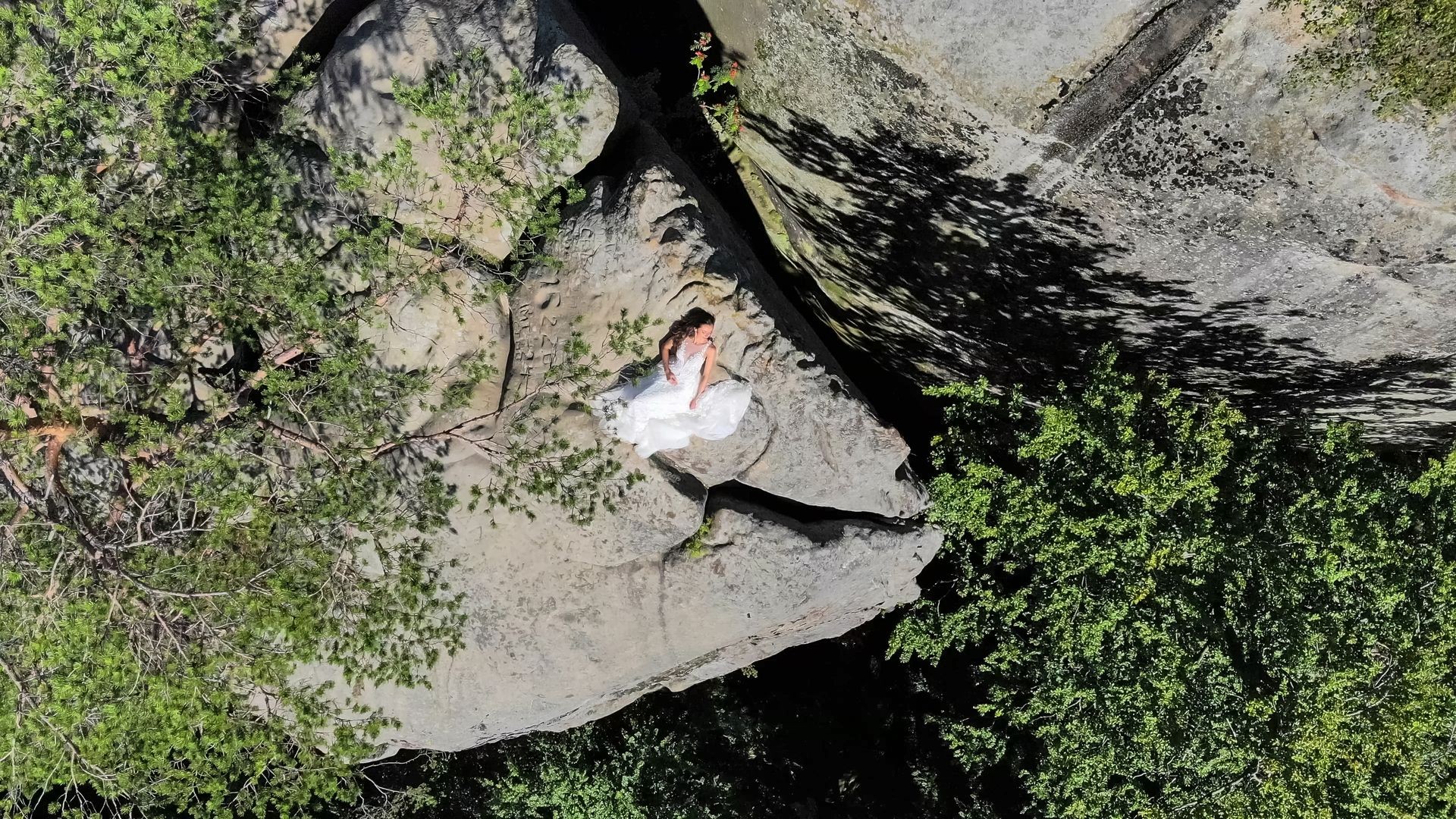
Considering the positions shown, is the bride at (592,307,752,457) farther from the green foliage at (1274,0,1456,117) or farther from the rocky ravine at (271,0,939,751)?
the green foliage at (1274,0,1456,117)

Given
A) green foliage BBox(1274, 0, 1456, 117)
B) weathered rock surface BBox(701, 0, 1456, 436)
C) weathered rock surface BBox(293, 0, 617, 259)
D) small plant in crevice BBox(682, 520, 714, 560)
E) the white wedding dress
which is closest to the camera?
green foliage BBox(1274, 0, 1456, 117)

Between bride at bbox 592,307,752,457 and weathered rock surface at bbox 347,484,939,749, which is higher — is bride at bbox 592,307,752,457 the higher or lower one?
the higher one

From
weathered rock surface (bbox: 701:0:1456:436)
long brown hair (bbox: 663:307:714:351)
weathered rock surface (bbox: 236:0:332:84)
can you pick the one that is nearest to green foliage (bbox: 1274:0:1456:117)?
weathered rock surface (bbox: 701:0:1456:436)

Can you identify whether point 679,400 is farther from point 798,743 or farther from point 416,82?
point 798,743

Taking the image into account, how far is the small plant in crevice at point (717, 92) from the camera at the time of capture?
689cm

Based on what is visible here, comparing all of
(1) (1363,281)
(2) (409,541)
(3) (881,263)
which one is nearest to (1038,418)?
(3) (881,263)

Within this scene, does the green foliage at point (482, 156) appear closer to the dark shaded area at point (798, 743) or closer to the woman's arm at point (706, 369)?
the woman's arm at point (706, 369)

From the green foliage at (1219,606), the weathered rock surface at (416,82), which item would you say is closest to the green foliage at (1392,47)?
the green foliage at (1219,606)

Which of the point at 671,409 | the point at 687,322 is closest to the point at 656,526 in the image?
the point at 671,409

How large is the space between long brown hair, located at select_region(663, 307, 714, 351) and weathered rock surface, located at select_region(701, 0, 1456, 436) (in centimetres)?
161

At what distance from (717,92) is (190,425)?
5418 mm

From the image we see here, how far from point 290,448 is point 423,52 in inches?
142

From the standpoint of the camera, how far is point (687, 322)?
6.52 meters

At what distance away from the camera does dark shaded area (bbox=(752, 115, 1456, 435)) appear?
5992 millimetres
